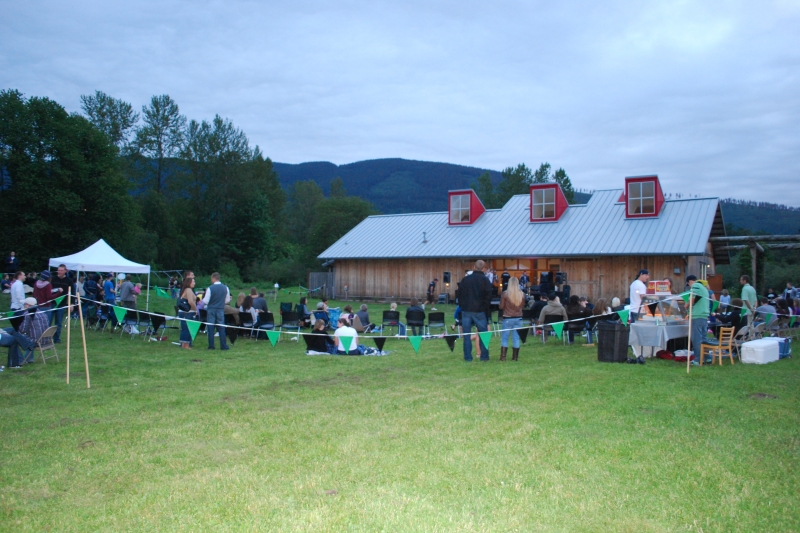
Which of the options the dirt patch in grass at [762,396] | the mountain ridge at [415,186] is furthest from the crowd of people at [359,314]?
the mountain ridge at [415,186]

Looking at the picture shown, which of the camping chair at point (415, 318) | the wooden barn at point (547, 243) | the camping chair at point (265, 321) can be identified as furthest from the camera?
the wooden barn at point (547, 243)

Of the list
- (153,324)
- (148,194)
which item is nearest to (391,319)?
(153,324)

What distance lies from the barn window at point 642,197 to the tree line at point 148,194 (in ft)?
80.5

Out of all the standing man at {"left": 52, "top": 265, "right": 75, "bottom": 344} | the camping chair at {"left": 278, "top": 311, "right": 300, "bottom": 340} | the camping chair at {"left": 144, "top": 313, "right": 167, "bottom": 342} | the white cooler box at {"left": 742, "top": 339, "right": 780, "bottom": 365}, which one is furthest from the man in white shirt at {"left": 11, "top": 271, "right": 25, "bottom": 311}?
the white cooler box at {"left": 742, "top": 339, "right": 780, "bottom": 365}

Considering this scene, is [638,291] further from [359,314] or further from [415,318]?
[359,314]

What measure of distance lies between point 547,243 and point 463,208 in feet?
20.7

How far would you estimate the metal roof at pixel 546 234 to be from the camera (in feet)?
81.9

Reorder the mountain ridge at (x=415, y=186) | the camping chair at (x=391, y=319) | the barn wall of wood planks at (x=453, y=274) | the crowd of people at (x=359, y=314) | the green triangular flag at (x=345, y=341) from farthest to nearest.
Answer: the mountain ridge at (x=415, y=186), the barn wall of wood planks at (x=453, y=274), the camping chair at (x=391, y=319), the green triangular flag at (x=345, y=341), the crowd of people at (x=359, y=314)

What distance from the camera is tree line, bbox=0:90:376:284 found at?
112 feet

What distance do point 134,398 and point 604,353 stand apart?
8.19 meters

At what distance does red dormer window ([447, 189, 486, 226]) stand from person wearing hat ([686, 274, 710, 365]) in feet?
69.3

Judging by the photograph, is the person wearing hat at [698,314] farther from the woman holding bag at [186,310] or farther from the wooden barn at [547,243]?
the wooden barn at [547,243]

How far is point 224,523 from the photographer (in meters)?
4.06

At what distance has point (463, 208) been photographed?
1262 inches
